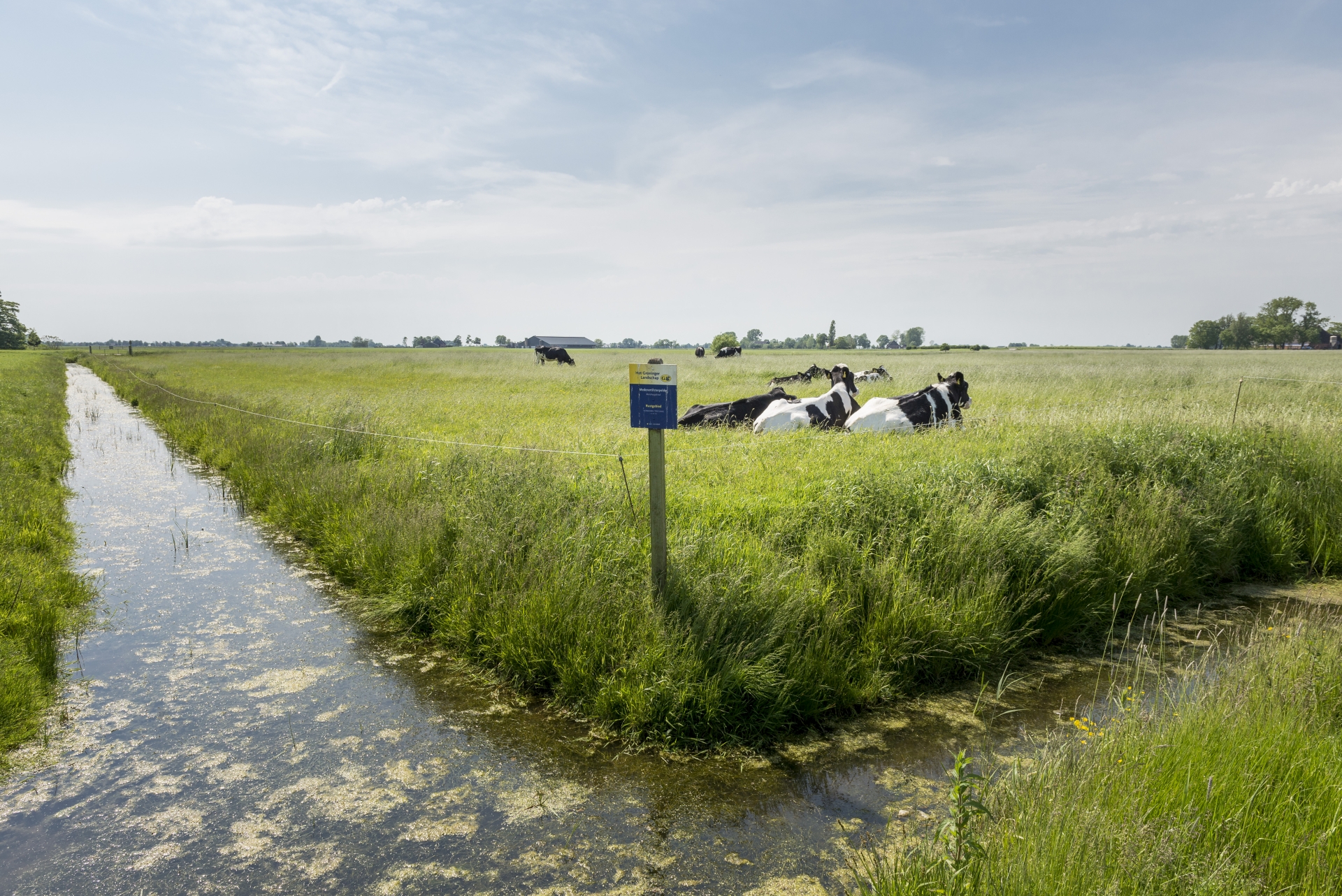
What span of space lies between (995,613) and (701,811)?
3.01 meters

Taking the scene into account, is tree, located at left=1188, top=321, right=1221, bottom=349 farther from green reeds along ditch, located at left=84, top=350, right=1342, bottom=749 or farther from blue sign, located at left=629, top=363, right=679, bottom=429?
blue sign, located at left=629, top=363, right=679, bottom=429

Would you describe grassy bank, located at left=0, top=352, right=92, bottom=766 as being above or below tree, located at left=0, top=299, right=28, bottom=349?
below

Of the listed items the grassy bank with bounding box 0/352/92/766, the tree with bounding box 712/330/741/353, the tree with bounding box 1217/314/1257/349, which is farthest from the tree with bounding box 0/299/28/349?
the tree with bounding box 1217/314/1257/349

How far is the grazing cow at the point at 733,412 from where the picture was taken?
13.5m

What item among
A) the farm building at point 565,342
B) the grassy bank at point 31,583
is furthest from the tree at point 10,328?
the grassy bank at point 31,583

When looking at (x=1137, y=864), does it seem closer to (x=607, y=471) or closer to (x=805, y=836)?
(x=805, y=836)

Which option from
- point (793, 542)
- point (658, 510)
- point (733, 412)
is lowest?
point (793, 542)

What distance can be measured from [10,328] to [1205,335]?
548 feet

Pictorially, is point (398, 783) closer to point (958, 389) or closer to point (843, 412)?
point (843, 412)

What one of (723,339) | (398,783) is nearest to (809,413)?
(398,783)

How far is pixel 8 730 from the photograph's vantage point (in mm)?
4344

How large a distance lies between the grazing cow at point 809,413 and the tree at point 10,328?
126 meters

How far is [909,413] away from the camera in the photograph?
12.0 meters

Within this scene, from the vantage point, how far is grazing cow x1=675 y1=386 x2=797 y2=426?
44.2 ft
